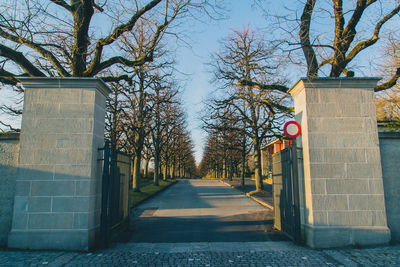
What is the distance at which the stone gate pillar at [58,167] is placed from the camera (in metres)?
6.00

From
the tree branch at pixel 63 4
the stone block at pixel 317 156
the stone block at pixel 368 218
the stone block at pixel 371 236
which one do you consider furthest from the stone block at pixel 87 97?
the stone block at pixel 371 236

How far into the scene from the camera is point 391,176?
21.8 feet

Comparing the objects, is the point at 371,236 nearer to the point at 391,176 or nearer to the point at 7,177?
Result: the point at 391,176

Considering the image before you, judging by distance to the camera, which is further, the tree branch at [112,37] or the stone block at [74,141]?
the tree branch at [112,37]

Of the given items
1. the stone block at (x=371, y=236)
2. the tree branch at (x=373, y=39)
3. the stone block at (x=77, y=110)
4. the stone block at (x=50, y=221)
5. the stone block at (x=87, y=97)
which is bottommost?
the stone block at (x=371, y=236)

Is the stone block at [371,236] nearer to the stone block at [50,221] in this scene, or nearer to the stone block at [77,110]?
the stone block at [50,221]

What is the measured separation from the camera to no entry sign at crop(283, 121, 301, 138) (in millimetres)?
6734

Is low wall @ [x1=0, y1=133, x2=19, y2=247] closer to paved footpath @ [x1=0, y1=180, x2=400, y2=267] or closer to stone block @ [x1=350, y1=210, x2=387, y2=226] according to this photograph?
paved footpath @ [x1=0, y1=180, x2=400, y2=267]

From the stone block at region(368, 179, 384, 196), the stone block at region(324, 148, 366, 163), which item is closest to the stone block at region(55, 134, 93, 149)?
the stone block at region(324, 148, 366, 163)

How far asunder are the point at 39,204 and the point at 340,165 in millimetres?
7300

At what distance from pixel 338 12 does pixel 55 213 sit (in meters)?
9.32

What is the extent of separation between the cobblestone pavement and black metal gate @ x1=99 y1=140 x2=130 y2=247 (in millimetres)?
543

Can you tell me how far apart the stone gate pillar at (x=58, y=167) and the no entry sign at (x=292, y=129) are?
4.84 metres

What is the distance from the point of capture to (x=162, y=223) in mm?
9242
